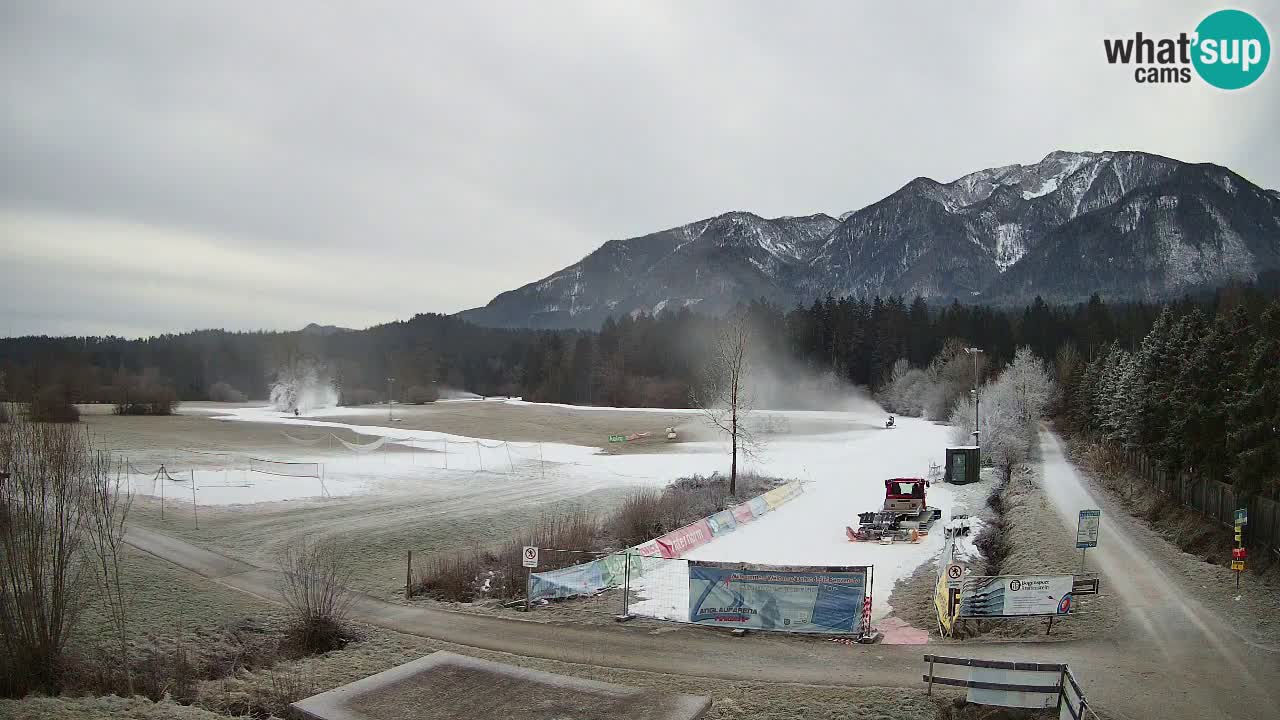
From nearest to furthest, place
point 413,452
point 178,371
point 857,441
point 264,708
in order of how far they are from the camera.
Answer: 1. point 264,708
2. point 413,452
3. point 857,441
4. point 178,371

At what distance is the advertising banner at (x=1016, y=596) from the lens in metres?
17.9

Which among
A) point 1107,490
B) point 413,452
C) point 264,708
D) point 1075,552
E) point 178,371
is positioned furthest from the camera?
point 178,371

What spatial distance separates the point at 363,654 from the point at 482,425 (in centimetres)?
8035

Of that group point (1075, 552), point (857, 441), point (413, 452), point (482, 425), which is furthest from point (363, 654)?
point (482, 425)

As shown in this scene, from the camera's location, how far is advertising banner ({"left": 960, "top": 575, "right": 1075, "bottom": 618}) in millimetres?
17906

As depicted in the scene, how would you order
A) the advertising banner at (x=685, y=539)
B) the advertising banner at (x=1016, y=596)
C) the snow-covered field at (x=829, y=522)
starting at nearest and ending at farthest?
the advertising banner at (x=1016, y=596) → the snow-covered field at (x=829, y=522) → the advertising banner at (x=685, y=539)

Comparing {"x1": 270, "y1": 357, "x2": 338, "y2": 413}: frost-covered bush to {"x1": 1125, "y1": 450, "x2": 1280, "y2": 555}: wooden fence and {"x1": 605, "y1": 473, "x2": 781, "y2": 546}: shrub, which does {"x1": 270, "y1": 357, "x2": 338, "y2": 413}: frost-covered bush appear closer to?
{"x1": 605, "y1": 473, "x2": 781, "y2": 546}: shrub

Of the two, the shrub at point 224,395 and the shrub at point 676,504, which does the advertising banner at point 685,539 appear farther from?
the shrub at point 224,395

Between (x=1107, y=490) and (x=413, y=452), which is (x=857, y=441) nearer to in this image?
(x=1107, y=490)

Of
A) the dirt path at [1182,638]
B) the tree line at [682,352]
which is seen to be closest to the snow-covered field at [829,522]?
the dirt path at [1182,638]

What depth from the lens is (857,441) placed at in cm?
7431

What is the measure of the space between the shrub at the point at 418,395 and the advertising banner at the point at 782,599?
15295cm

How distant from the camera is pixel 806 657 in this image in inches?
637

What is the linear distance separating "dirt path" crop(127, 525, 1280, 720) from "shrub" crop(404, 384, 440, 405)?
15190 centimetres
